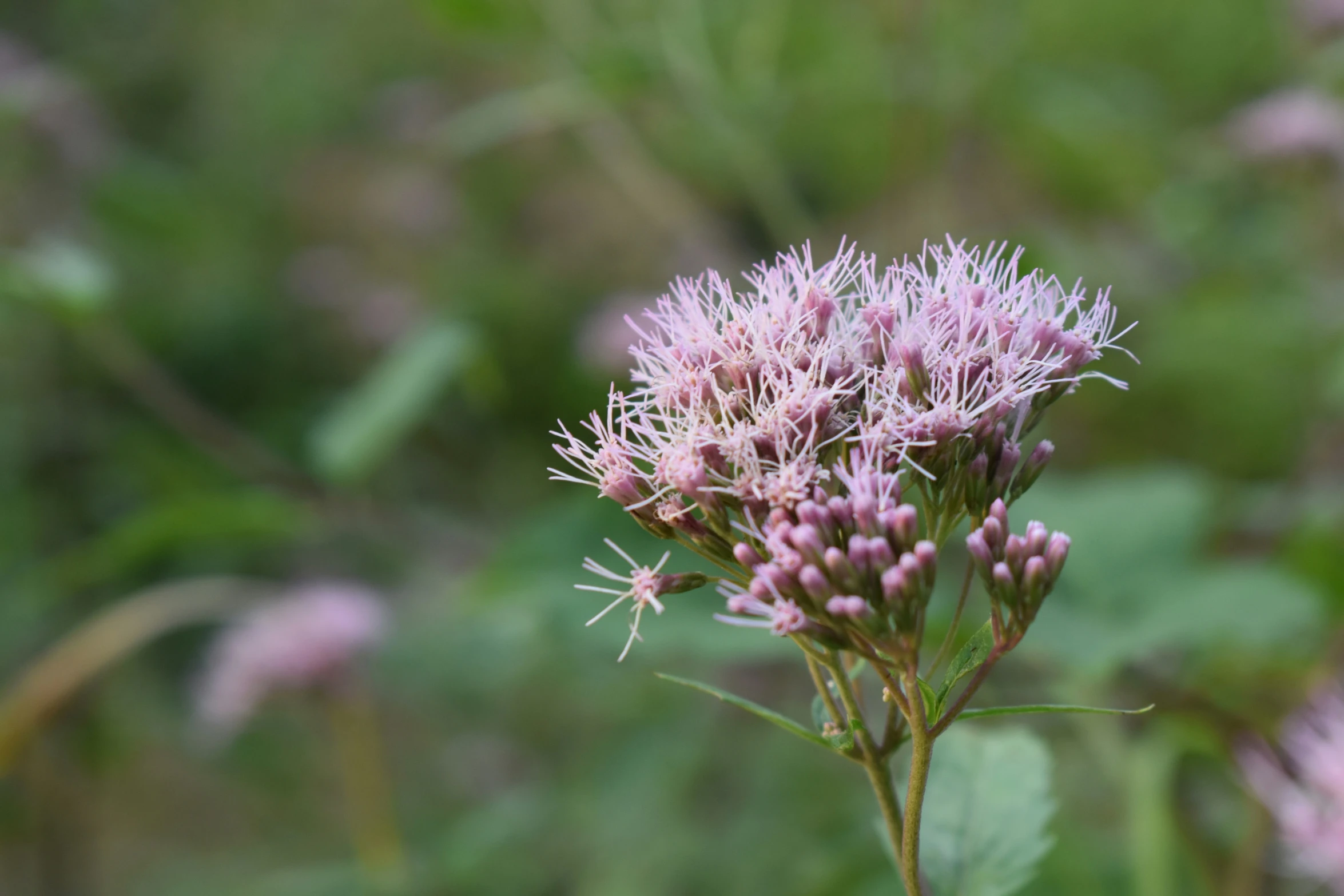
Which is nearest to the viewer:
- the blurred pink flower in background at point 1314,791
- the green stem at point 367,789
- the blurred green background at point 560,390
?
the blurred pink flower in background at point 1314,791

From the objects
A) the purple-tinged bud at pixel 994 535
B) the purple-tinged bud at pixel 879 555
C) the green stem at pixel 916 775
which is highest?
the purple-tinged bud at pixel 994 535

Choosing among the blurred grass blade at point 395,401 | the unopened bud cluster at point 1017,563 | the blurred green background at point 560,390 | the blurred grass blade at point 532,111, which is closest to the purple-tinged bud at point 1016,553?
the unopened bud cluster at point 1017,563

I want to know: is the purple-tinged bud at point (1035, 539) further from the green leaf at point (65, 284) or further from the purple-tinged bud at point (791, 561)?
the green leaf at point (65, 284)

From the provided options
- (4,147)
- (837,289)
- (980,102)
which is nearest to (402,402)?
(837,289)

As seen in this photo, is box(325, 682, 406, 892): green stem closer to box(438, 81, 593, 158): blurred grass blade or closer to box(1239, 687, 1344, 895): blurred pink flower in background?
box(438, 81, 593, 158): blurred grass blade

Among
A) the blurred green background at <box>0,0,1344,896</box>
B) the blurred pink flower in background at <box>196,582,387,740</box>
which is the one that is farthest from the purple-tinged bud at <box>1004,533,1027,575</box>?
the blurred pink flower in background at <box>196,582,387,740</box>

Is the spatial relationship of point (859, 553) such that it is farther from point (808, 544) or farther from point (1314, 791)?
point (1314, 791)
